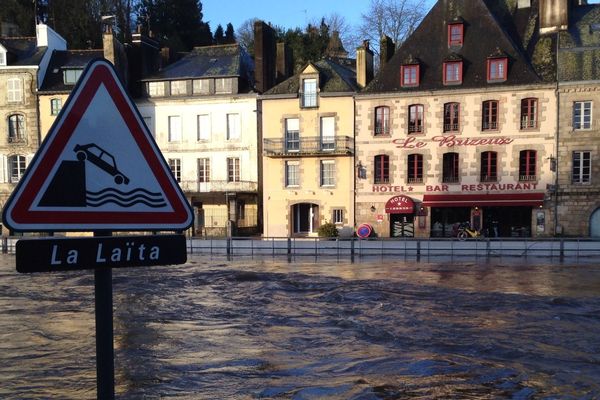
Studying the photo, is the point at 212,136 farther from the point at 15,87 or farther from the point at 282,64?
the point at 15,87

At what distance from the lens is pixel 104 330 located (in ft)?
8.27

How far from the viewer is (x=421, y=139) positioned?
3422cm

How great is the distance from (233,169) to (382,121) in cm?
1093

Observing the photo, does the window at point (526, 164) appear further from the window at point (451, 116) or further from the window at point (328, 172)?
the window at point (328, 172)

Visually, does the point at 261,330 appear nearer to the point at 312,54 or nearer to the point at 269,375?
the point at 269,375

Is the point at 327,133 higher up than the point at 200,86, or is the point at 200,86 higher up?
the point at 200,86

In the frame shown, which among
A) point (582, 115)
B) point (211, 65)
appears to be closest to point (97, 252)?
point (582, 115)

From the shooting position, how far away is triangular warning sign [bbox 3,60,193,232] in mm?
2338

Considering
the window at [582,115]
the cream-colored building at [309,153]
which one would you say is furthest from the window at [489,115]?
the cream-colored building at [309,153]

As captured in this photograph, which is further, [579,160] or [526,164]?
[526,164]

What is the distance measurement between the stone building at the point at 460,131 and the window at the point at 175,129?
12.9m

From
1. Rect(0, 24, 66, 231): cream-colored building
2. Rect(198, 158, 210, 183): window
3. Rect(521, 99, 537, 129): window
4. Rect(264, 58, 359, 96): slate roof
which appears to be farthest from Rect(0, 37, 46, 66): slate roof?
Rect(521, 99, 537, 129): window

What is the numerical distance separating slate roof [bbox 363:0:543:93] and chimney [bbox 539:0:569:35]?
1846 millimetres

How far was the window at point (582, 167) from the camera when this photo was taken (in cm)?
3139
